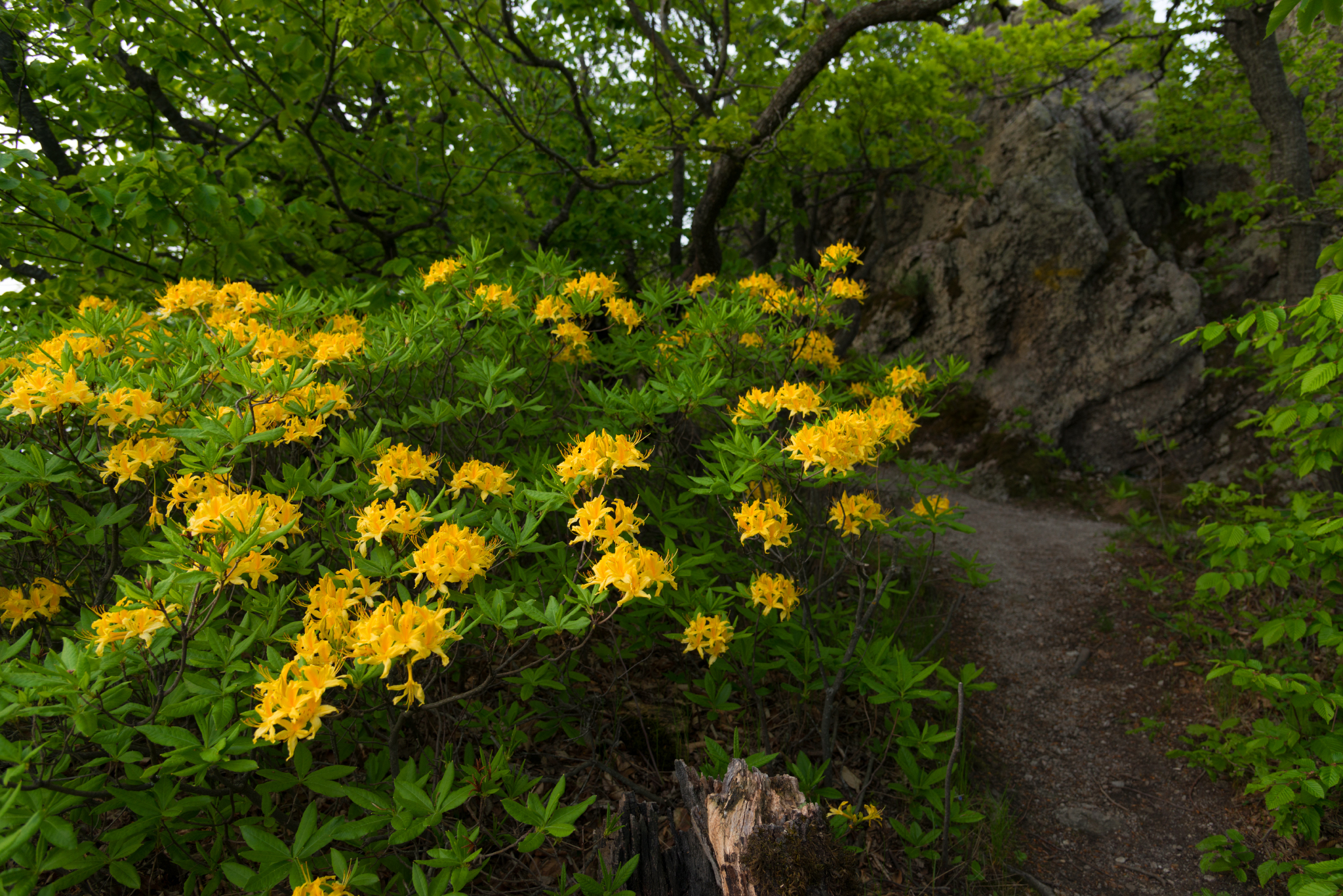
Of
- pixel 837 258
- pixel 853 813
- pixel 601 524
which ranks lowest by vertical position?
pixel 853 813

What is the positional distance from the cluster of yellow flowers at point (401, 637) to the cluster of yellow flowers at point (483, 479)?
1.87ft

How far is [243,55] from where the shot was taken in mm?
4254

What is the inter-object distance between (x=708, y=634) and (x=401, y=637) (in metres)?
1.06

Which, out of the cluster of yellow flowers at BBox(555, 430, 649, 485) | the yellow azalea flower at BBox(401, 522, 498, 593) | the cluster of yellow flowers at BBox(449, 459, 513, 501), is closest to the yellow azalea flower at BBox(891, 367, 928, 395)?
the cluster of yellow flowers at BBox(555, 430, 649, 485)

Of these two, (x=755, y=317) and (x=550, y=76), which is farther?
(x=550, y=76)

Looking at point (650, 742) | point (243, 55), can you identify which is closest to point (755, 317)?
point (650, 742)

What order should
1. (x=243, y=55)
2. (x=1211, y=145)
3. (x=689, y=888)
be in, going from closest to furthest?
(x=689, y=888) < (x=243, y=55) < (x=1211, y=145)

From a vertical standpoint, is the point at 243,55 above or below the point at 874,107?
below

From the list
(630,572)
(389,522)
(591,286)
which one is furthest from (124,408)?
(591,286)

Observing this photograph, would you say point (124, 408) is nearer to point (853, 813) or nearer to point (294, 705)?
point (294, 705)

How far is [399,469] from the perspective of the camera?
174 cm

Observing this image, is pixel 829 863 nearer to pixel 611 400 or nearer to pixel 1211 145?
pixel 611 400

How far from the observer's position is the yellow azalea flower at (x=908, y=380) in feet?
9.68

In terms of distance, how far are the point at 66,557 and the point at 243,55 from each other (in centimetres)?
377
